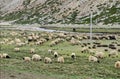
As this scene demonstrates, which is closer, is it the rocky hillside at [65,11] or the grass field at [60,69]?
the grass field at [60,69]

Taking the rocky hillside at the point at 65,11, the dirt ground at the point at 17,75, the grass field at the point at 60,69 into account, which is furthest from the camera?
the rocky hillside at the point at 65,11

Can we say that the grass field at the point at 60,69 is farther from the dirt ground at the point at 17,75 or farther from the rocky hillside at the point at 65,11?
the rocky hillside at the point at 65,11

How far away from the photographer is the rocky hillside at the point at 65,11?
11325 cm

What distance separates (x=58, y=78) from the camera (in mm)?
25531

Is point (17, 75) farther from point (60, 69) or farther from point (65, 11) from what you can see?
point (65, 11)

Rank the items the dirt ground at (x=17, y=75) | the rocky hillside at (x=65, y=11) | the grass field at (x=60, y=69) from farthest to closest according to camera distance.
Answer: the rocky hillside at (x=65, y=11)
the grass field at (x=60, y=69)
the dirt ground at (x=17, y=75)

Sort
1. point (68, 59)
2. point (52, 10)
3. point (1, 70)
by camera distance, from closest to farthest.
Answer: point (1, 70), point (68, 59), point (52, 10)

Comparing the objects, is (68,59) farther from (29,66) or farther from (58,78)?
(58,78)

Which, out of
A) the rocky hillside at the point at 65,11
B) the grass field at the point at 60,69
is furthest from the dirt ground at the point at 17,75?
the rocky hillside at the point at 65,11

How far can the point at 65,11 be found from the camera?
13800 centimetres

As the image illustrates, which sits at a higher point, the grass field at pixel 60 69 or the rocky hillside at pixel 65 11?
the rocky hillside at pixel 65 11

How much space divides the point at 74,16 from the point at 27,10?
50.2 meters

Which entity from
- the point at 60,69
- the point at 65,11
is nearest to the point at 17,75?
the point at 60,69

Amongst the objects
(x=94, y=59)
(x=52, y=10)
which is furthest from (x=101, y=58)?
(x=52, y=10)
